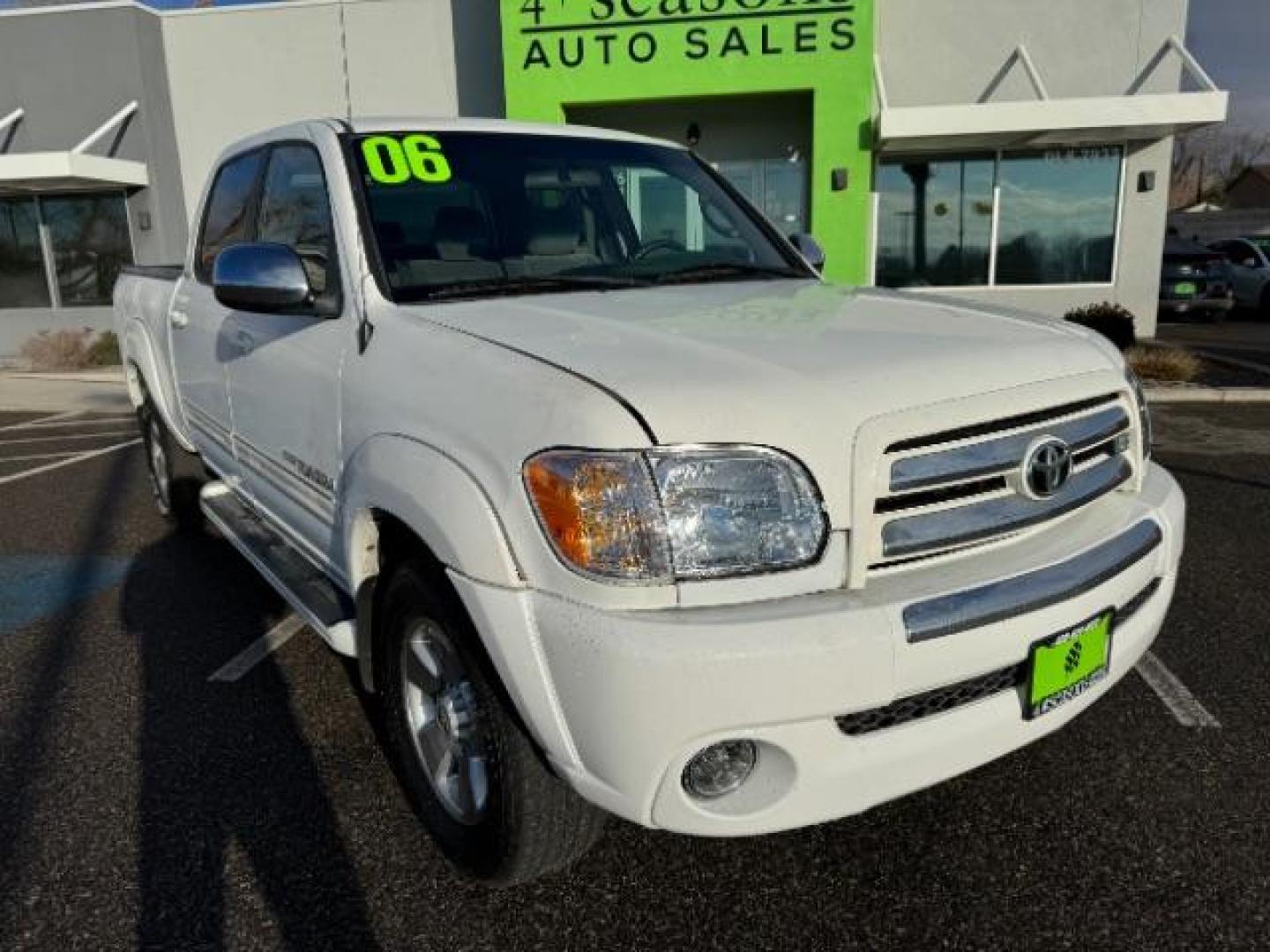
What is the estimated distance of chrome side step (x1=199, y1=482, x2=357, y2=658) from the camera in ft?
9.16

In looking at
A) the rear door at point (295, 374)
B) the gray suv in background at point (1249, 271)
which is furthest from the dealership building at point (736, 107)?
the rear door at point (295, 374)

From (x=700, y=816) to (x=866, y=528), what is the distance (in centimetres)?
66

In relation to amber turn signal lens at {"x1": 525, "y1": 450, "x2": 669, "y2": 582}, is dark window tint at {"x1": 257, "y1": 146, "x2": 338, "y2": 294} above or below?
above

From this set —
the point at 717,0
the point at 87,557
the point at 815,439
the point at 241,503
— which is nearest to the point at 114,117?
the point at 717,0

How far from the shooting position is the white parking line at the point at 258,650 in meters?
3.67

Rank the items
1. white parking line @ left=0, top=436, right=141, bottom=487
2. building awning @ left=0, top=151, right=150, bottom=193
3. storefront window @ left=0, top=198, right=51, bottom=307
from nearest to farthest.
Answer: white parking line @ left=0, top=436, right=141, bottom=487, building awning @ left=0, top=151, right=150, bottom=193, storefront window @ left=0, top=198, right=51, bottom=307

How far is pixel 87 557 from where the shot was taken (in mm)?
5215

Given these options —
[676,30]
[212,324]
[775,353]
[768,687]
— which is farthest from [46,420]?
[768,687]

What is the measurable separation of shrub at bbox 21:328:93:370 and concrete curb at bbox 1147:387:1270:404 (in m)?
14.6

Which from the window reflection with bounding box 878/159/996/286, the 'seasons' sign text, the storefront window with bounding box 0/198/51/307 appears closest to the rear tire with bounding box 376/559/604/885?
the 'seasons' sign text

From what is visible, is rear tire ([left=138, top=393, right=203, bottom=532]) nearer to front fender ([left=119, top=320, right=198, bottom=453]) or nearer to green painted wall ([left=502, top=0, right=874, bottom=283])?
front fender ([left=119, top=320, right=198, bottom=453])

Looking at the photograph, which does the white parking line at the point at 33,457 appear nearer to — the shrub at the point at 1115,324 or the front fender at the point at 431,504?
the front fender at the point at 431,504

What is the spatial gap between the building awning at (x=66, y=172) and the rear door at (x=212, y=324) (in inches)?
458

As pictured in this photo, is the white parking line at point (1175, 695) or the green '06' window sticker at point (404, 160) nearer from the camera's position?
the green '06' window sticker at point (404, 160)
